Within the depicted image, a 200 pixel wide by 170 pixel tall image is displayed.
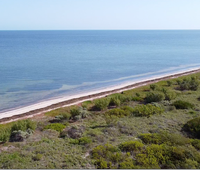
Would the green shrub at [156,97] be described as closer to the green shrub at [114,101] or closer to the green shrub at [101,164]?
the green shrub at [114,101]

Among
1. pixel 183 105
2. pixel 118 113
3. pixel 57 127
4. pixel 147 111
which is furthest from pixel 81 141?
pixel 183 105

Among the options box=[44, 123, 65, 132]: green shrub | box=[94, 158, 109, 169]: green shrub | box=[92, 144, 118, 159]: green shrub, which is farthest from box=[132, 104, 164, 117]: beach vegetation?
box=[94, 158, 109, 169]: green shrub

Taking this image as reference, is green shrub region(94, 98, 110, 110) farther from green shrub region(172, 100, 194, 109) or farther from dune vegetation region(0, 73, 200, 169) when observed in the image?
green shrub region(172, 100, 194, 109)

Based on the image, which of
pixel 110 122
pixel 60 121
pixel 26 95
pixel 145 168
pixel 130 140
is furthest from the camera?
pixel 26 95

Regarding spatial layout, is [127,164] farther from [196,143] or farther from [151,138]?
[196,143]

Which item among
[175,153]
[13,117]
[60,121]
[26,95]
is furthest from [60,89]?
[175,153]

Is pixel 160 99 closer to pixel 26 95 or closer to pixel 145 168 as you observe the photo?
pixel 145 168

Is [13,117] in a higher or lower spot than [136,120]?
higher
